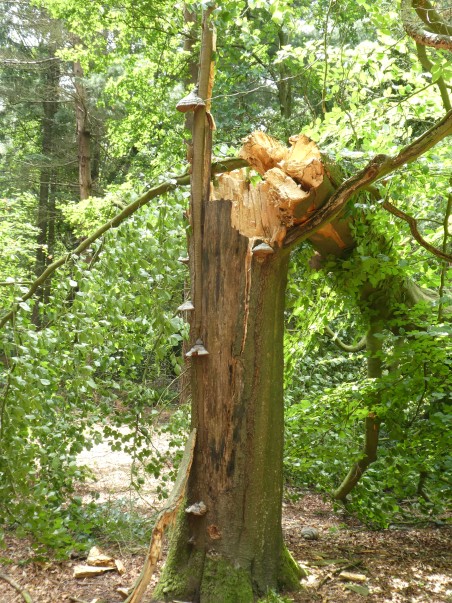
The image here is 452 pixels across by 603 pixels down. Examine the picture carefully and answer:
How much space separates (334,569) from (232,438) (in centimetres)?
136

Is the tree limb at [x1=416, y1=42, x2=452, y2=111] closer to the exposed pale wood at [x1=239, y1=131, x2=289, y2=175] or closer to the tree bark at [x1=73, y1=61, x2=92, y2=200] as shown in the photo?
the exposed pale wood at [x1=239, y1=131, x2=289, y2=175]

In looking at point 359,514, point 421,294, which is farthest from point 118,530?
point 421,294

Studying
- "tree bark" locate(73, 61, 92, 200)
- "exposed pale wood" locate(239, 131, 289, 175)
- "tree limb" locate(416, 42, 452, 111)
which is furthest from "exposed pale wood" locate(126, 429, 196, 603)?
"tree bark" locate(73, 61, 92, 200)

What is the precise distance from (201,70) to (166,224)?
3.08 feet

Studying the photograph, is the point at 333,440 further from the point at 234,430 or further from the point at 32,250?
the point at 32,250

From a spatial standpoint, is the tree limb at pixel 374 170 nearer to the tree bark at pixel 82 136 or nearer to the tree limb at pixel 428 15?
the tree limb at pixel 428 15

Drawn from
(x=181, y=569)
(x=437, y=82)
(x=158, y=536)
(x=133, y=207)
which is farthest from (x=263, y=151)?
(x=181, y=569)

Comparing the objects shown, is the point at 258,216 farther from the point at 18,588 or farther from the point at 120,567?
the point at 18,588

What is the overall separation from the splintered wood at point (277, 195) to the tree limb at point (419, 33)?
1097 mm

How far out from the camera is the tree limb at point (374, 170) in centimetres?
306

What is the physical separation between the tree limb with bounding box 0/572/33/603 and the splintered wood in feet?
7.79

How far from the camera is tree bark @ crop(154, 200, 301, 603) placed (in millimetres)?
3082

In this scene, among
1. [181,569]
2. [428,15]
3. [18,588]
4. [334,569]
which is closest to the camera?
[181,569]

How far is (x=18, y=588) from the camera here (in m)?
3.41
